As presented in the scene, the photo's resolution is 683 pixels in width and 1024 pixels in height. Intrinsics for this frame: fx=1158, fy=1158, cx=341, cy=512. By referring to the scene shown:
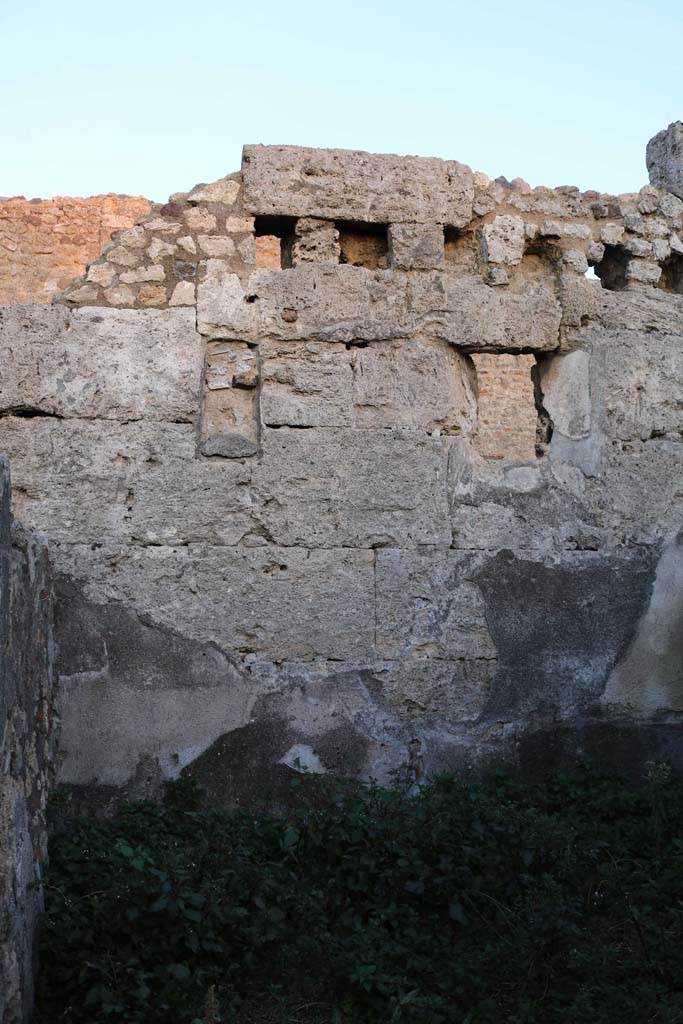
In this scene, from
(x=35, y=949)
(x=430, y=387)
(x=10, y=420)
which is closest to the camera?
(x=35, y=949)

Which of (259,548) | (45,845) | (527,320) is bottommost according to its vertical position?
(45,845)

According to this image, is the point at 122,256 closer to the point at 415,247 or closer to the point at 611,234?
the point at 415,247

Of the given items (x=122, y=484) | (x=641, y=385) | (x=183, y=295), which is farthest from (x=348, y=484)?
(x=641, y=385)

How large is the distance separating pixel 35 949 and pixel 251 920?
0.66 metres

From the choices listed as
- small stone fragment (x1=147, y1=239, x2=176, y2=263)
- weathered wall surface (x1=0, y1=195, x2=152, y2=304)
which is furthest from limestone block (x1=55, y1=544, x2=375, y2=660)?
weathered wall surface (x1=0, y1=195, x2=152, y2=304)

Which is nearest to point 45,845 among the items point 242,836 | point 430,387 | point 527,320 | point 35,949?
point 35,949

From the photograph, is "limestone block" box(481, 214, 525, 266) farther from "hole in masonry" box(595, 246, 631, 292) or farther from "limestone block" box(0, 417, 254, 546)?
"limestone block" box(0, 417, 254, 546)

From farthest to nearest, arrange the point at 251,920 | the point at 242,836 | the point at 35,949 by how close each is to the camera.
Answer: the point at 242,836 → the point at 251,920 → the point at 35,949

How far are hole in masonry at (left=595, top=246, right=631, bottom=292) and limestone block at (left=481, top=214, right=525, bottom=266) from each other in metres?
0.45

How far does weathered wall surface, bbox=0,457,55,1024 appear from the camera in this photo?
291 cm

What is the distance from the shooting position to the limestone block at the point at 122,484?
4.64 m

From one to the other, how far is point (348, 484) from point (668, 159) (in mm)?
2359

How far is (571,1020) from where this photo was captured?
321 cm

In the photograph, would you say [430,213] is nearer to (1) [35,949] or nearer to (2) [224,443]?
(2) [224,443]
